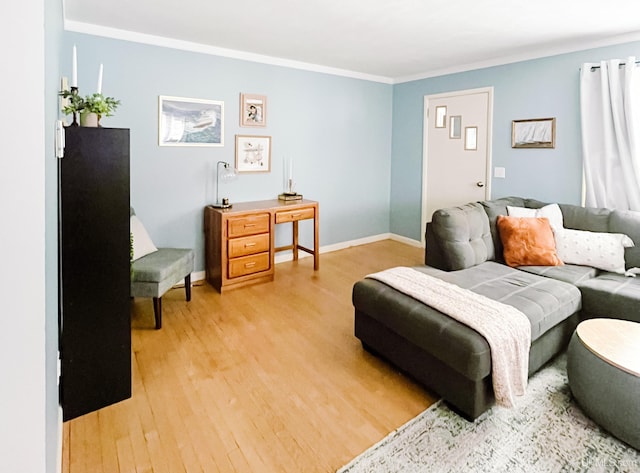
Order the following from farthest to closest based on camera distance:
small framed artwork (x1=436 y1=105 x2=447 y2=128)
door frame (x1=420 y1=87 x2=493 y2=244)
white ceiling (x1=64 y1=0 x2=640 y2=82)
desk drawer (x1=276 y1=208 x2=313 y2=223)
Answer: small framed artwork (x1=436 y1=105 x2=447 y2=128), door frame (x1=420 y1=87 x2=493 y2=244), desk drawer (x1=276 y1=208 x2=313 y2=223), white ceiling (x1=64 y1=0 x2=640 y2=82)

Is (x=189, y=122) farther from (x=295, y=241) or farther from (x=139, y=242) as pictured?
(x=295, y=241)

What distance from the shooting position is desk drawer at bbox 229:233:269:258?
376 centimetres

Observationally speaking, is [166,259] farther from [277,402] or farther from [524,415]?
[524,415]

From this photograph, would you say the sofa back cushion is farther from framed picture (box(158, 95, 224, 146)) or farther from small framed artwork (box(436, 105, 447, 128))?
framed picture (box(158, 95, 224, 146))

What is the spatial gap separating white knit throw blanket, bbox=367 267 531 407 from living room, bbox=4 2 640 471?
2379mm

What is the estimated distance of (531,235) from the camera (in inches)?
127

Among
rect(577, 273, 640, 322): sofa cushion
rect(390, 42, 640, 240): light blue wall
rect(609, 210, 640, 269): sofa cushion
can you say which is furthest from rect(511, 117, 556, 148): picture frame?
rect(577, 273, 640, 322): sofa cushion

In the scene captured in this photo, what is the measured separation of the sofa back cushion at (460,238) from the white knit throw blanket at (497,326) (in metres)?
0.71

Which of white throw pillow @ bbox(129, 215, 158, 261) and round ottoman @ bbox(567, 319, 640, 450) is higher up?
white throw pillow @ bbox(129, 215, 158, 261)

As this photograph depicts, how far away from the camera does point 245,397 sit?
2195 millimetres

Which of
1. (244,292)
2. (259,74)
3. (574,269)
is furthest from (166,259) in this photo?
(574,269)

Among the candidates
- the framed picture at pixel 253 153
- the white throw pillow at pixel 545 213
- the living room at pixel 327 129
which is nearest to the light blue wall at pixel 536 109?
the living room at pixel 327 129

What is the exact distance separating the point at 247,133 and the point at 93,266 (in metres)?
2.64

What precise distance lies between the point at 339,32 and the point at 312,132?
1.52 metres
